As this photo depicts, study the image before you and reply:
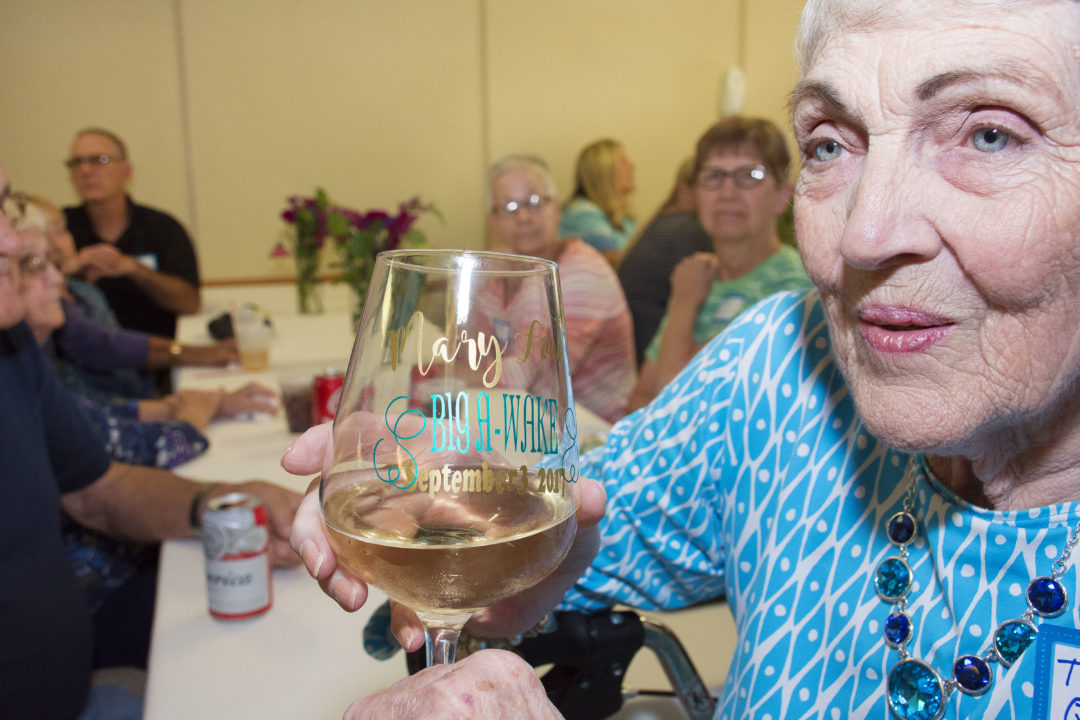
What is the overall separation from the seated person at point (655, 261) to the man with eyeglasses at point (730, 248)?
14.7 inches

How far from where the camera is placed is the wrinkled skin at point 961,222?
1.89ft

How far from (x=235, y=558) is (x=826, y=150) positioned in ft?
3.28

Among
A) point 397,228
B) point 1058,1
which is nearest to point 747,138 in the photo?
point 397,228

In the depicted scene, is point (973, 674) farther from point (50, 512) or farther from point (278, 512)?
point (50, 512)

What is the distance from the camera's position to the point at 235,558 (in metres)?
1.22

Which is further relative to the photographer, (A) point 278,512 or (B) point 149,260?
(B) point 149,260

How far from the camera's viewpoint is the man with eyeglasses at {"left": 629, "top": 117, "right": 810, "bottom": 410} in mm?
2799

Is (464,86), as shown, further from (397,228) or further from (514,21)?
(397,228)

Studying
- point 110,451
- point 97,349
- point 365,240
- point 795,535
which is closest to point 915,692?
point 795,535

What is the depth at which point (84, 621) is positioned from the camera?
1652 millimetres

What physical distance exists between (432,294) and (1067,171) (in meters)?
0.46

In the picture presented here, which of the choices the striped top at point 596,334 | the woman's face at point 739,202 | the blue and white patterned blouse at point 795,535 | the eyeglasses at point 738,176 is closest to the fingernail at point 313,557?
the blue and white patterned blouse at point 795,535

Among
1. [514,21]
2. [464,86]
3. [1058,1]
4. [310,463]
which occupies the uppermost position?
[514,21]

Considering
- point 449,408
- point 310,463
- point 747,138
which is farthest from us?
point 747,138
